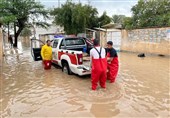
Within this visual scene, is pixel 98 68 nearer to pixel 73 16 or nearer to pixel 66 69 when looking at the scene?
pixel 66 69

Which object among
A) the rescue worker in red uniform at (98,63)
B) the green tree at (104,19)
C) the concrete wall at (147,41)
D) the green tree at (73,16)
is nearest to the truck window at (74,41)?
the rescue worker in red uniform at (98,63)

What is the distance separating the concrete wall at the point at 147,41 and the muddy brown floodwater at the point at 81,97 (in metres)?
7.18

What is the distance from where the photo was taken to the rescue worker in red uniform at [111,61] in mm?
7845

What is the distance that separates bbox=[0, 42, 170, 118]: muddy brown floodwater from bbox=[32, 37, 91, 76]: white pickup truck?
0.42 metres

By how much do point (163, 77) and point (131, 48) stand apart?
11.1m

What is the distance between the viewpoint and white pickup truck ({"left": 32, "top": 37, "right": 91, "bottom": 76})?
8.41 meters

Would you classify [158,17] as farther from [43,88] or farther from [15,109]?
[15,109]

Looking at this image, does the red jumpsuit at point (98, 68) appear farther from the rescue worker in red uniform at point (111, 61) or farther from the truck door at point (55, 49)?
the truck door at point (55, 49)

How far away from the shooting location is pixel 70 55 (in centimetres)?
879

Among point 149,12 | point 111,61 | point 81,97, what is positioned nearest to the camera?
point 81,97

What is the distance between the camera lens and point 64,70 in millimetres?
9914

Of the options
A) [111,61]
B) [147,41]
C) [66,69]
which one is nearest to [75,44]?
[66,69]

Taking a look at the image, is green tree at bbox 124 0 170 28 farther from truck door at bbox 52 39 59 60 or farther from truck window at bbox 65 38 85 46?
truck door at bbox 52 39 59 60

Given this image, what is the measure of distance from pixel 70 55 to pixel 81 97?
266 centimetres
